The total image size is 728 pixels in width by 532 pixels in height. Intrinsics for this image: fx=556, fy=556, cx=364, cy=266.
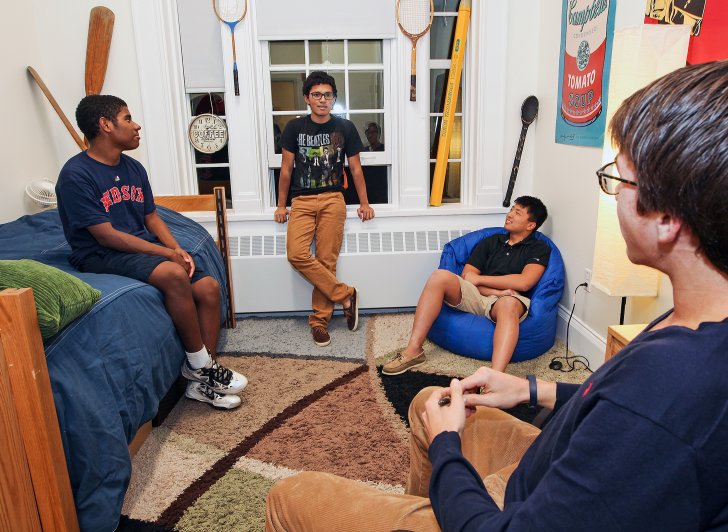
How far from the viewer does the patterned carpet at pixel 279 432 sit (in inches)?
72.0

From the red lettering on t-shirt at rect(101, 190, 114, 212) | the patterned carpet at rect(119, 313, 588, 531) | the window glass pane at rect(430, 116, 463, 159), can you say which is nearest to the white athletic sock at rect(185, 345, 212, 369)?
the patterned carpet at rect(119, 313, 588, 531)

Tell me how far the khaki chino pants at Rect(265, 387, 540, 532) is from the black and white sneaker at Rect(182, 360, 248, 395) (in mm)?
1396

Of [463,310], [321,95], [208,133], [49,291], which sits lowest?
[463,310]

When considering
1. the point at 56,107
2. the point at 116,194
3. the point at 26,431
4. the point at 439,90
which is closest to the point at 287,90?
the point at 439,90

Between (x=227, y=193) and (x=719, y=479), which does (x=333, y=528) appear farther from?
(x=227, y=193)

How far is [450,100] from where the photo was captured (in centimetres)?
350

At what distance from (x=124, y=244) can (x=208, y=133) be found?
4.58ft

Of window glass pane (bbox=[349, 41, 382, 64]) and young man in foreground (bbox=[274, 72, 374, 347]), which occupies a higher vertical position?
window glass pane (bbox=[349, 41, 382, 64])

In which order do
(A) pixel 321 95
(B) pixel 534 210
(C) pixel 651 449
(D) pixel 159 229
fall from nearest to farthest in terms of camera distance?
(C) pixel 651 449, (D) pixel 159 229, (B) pixel 534 210, (A) pixel 321 95

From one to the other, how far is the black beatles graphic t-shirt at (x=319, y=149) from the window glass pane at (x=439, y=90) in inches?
25.9

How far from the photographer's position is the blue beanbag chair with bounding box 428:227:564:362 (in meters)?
2.79

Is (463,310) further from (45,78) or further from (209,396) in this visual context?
(45,78)

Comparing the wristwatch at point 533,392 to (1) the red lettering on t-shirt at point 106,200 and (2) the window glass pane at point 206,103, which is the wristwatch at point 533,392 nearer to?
(1) the red lettering on t-shirt at point 106,200

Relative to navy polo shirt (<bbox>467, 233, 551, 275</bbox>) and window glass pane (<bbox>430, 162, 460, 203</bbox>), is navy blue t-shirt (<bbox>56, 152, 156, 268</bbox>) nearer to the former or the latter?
navy polo shirt (<bbox>467, 233, 551, 275</bbox>)
